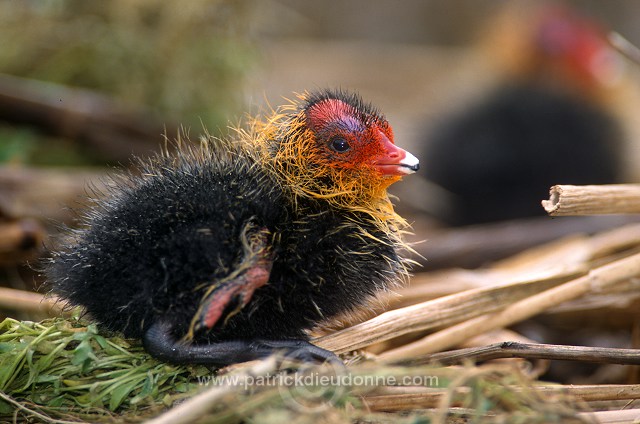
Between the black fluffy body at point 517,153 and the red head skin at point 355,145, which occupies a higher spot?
the black fluffy body at point 517,153

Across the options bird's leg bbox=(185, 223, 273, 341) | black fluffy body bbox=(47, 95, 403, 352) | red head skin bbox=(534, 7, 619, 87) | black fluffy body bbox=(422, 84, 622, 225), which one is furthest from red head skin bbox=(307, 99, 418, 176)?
red head skin bbox=(534, 7, 619, 87)

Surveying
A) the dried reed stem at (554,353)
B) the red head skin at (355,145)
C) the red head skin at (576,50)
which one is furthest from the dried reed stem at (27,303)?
the red head skin at (576,50)

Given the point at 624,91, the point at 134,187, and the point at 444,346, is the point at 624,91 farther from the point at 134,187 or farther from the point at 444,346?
the point at 134,187

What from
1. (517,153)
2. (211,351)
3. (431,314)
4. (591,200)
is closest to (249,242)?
(211,351)

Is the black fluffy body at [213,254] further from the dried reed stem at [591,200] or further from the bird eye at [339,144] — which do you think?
the dried reed stem at [591,200]

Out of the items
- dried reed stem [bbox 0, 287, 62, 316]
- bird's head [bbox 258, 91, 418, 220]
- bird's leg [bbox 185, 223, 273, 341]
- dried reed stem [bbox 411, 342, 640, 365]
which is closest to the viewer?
bird's leg [bbox 185, 223, 273, 341]

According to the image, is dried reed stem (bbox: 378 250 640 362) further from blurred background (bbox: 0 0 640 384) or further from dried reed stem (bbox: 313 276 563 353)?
blurred background (bbox: 0 0 640 384)
